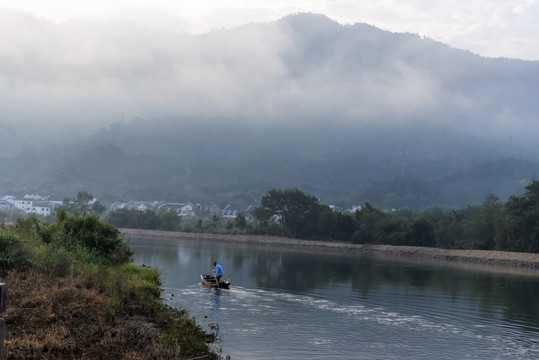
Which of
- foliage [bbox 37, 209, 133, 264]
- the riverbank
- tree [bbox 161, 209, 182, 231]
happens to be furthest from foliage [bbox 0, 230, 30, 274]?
tree [bbox 161, 209, 182, 231]

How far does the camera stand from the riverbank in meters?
112

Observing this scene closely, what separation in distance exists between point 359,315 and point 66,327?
75.0 ft

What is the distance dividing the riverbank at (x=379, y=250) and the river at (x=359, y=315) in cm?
4743

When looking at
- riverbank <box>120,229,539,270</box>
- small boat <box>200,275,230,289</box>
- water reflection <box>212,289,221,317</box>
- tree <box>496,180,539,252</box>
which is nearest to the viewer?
water reflection <box>212,289,221,317</box>

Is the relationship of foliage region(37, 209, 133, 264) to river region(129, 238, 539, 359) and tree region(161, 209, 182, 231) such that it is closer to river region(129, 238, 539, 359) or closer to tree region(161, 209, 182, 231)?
river region(129, 238, 539, 359)

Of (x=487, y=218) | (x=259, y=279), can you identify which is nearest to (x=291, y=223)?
(x=487, y=218)

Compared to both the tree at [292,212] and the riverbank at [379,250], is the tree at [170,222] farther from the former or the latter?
the tree at [292,212]

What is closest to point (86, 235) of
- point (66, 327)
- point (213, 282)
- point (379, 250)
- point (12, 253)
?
point (12, 253)

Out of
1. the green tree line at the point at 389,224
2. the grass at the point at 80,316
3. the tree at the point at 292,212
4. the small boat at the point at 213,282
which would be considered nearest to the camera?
the grass at the point at 80,316

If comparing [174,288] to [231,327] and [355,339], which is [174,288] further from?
[355,339]

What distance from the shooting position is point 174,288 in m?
48.2

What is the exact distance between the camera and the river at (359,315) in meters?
28.0

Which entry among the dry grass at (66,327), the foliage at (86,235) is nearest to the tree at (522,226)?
the foliage at (86,235)

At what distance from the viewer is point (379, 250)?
5536 inches
